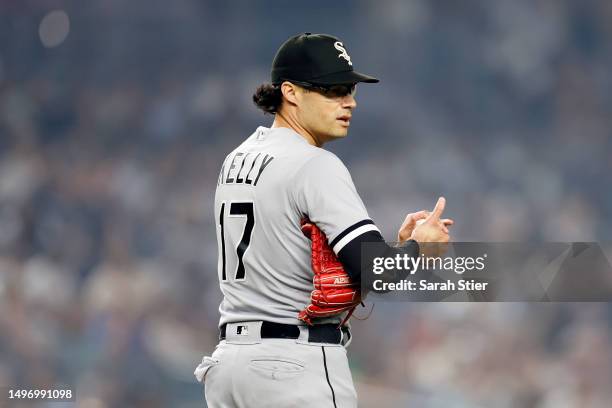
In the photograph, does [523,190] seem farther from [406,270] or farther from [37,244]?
[406,270]

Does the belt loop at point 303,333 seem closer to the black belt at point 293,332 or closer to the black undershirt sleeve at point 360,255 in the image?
the black belt at point 293,332

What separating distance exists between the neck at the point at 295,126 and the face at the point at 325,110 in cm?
2

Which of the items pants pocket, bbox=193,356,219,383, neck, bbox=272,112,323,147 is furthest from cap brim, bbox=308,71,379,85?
pants pocket, bbox=193,356,219,383

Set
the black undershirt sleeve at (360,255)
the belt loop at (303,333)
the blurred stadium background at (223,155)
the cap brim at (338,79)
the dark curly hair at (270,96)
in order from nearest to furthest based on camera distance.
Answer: the black undershirt sleeve at (360,255)
the belt loop at (303,333)
the cap brim at (338,79)
the dark curly hair at (270,96)
the blurred stadium background at (223,155)

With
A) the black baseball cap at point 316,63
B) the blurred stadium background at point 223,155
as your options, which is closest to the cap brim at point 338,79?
the black baseball cap at point 316,63

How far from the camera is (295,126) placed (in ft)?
8.00

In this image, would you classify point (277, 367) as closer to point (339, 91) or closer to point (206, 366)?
point (206, 366)

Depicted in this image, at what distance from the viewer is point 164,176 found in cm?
699

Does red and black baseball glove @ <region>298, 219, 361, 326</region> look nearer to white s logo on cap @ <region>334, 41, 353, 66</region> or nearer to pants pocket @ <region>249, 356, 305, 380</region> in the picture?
pants pocket @ <region>249, 356, 305, 380</region>

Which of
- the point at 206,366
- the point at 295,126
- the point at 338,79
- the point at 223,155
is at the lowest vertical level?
the point at 206,366

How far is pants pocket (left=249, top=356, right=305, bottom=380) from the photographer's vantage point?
2191mm

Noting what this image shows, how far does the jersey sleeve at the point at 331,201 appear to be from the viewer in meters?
2.12

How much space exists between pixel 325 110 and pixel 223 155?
471 cm

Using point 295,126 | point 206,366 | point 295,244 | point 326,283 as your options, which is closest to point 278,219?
point 295,244
